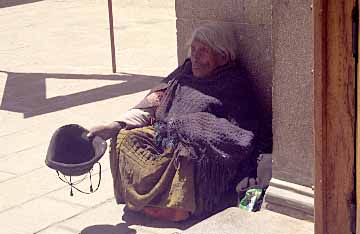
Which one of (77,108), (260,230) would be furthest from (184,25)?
(77,108)

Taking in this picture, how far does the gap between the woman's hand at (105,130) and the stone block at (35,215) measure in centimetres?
55

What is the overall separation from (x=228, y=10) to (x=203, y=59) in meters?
0.41

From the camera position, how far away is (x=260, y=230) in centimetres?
363

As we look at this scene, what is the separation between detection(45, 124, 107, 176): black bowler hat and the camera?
4074mm

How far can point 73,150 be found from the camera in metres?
4.26

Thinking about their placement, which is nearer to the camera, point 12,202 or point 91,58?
point 12,202

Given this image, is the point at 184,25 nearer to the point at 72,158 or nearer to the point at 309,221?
the point at 72,158

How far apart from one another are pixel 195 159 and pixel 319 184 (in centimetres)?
103

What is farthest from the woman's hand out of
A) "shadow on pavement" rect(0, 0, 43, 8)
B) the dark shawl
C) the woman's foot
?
"shadow on pavement" rect(0, 0, 43, 8)

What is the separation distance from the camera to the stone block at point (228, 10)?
14.5 ft

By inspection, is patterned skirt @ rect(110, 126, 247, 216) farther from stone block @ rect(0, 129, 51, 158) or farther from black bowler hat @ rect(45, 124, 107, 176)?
stone block @ rect(0, 129, 51, 158)

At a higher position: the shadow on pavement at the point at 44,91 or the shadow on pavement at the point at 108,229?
the shadow on pavement at the point at 44,91

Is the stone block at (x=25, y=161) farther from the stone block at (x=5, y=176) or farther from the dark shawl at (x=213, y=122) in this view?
the dark shawl at (x=213, y=122)

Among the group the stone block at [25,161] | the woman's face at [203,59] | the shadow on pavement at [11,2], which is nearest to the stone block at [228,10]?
the woman's face at [203,59]
